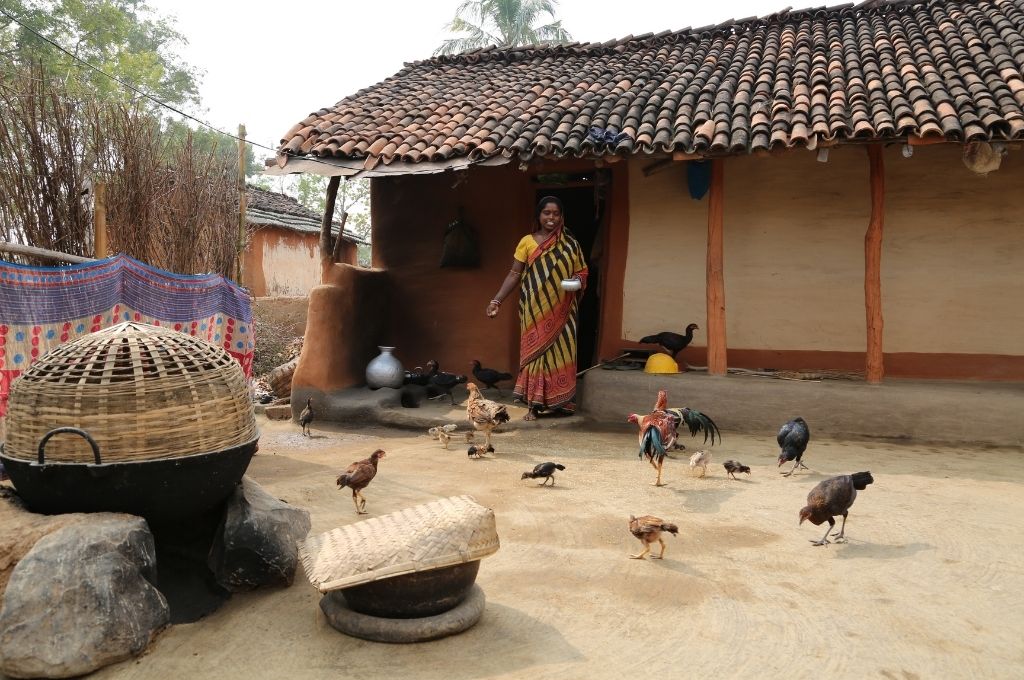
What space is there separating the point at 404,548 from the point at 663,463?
12.5 ft

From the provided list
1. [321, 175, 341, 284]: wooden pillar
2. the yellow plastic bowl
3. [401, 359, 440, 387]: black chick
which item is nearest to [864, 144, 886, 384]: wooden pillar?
the yellow plastic bowl

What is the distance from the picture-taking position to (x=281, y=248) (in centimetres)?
2248

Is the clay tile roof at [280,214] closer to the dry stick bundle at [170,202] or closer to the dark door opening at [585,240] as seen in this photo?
the dark door opening at [585,240]

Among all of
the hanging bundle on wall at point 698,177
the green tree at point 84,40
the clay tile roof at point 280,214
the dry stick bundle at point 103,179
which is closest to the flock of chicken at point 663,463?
the dry stick bundle at point 103,179

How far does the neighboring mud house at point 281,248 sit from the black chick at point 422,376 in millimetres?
10629

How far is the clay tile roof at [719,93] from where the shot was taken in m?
7.74

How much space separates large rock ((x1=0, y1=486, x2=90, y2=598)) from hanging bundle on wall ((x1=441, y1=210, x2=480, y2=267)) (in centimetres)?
687

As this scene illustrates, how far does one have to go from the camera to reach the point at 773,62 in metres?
9.93

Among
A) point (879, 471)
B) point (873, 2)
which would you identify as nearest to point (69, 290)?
point (879, 471)

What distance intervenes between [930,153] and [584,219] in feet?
17.2

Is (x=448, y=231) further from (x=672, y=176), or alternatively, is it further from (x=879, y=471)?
(x=879, y=471)

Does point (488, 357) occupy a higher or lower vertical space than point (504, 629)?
higher

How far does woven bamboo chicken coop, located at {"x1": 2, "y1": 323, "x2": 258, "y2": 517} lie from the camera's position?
3689mm

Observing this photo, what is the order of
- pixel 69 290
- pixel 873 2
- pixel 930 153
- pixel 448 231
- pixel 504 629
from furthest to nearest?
1. pixel 873 2
2. pixel 448 231
3. pixel 930 153
4. pixel 69 290
5. pixel 504 629
